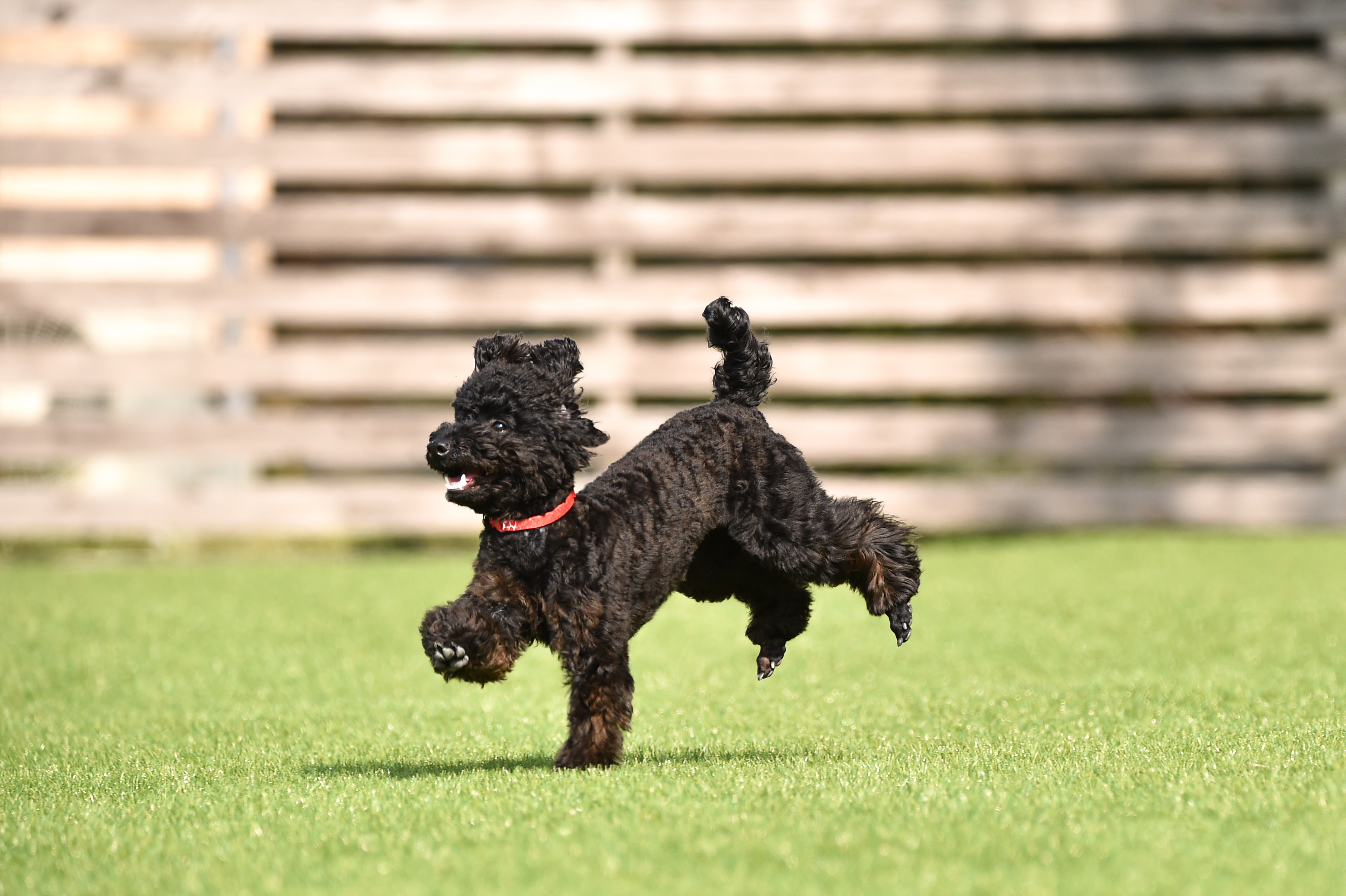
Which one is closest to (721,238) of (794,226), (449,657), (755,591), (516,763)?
(794,226)

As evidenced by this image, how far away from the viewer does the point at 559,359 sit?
330 centimetres

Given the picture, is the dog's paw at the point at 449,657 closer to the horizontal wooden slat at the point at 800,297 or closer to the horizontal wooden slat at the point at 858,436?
the horizontal wooden slat at the point at 858,436

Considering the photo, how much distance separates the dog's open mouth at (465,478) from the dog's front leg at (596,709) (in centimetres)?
40

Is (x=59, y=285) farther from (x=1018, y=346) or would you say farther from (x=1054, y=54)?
(x=1054, y=54)

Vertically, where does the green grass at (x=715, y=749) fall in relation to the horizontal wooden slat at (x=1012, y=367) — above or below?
below

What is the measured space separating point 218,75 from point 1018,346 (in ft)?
14.0

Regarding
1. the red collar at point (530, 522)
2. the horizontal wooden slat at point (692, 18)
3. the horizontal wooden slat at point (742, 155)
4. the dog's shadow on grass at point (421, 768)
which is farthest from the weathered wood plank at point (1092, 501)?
the red collar at point (530, 522)

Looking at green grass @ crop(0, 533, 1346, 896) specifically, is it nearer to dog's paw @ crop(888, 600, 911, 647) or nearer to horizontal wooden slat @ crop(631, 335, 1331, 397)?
dog's paw @ crop(888, 600, 911, 647)

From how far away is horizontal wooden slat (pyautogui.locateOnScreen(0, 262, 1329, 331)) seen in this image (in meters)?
7.96

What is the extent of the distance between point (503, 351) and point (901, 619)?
110cm

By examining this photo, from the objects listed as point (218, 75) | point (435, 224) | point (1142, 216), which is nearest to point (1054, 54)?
point (1142, 216)

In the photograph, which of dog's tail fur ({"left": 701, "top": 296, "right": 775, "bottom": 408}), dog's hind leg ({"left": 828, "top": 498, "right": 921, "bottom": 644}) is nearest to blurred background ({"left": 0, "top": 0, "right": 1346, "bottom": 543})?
dog's tail fur ({"left": 701, "top": 296, "right": 775, "bottom": 408})

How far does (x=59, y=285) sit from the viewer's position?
7.91m

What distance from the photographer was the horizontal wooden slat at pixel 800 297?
313 inches
